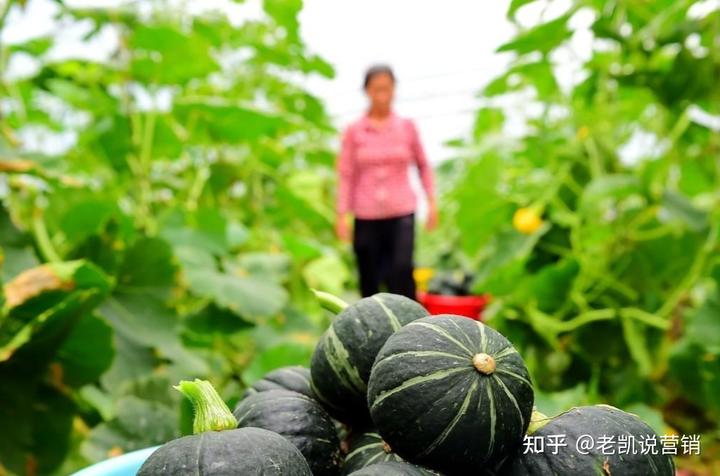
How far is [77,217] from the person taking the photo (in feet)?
4.94

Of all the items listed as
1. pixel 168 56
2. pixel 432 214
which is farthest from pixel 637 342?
pixel 168 56

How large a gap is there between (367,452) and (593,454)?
21 centimetres

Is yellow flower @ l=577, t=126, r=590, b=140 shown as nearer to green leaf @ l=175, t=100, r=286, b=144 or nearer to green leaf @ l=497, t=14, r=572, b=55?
green leaf @ l=497, t=14, r=572, b=55

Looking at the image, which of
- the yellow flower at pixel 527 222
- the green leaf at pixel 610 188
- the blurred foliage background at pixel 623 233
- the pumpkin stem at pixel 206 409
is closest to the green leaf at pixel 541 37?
the blurred foliage background at pixel 623 233

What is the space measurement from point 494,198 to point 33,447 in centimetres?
165

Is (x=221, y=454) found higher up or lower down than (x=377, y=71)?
lower down

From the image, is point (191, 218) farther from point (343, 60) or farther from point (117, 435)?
point (343, 60)

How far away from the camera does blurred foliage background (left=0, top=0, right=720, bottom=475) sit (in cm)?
127

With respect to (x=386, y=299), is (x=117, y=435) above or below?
below

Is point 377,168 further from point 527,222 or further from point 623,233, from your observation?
point 623,233

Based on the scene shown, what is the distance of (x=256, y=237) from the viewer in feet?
8.08

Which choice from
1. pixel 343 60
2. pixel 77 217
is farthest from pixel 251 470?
pixel 343 60

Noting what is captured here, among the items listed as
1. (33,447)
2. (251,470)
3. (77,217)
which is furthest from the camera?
(77,217)

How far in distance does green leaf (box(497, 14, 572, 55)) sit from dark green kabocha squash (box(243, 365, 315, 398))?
37.4 inches
